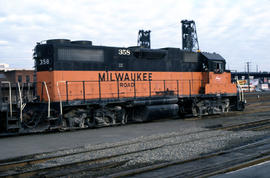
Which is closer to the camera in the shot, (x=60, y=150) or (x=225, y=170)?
(x=225, y=170)

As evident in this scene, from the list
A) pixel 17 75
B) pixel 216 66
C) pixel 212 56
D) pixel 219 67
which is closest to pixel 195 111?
pixel 216 66

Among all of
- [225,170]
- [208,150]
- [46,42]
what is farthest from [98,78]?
[225,170]

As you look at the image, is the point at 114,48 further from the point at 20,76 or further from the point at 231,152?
the point at 20,76

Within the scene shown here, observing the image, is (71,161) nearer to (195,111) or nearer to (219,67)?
(195,111)

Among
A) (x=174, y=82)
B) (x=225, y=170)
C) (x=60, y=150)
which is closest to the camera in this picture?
(x=225, y=170)

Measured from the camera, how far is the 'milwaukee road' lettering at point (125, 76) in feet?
44.0

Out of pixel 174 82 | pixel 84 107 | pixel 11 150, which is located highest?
pixel 174 82

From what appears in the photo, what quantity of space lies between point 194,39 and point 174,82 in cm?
4324

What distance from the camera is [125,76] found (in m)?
14.1

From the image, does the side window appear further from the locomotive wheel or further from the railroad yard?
the railroad yard

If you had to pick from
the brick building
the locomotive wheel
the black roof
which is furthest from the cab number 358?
the brick building

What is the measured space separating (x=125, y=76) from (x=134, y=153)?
6.92 metres

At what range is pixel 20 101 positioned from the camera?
10562mm

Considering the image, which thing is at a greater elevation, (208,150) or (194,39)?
(194,39)
